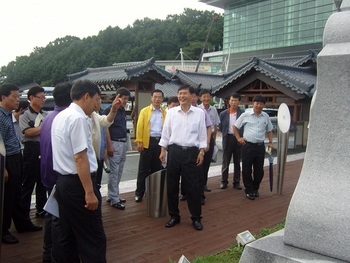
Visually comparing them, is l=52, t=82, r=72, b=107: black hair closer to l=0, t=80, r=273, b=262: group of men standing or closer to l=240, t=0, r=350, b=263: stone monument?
l=0, t=80, r=273, b=262: group of men standing

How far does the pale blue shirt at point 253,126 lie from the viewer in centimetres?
602

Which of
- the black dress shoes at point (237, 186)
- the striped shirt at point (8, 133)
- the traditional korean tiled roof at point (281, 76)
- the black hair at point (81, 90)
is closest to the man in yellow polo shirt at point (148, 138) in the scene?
the black dress shoes at point (237, 186)

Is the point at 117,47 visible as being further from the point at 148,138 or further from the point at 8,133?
the point at 8,133

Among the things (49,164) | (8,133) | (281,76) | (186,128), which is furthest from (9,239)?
(281,76)

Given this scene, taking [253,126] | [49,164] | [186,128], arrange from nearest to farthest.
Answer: [49,164] < [186,128] < [253,126]

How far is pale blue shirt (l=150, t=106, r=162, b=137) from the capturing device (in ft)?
18.8

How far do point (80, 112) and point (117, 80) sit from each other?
13792 millimetres

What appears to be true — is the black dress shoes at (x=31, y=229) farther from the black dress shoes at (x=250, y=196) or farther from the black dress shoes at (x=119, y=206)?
the black dress shoes at (x=250, y=196)

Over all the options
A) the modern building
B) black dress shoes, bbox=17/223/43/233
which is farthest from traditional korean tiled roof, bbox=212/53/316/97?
the modern building

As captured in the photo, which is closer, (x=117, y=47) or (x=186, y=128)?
(x=186, y=128)

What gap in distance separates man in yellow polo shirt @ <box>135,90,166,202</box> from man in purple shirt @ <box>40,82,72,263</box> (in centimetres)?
239

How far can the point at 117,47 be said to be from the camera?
181ft

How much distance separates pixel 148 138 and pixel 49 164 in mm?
2676

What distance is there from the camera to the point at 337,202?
8.25 feet
